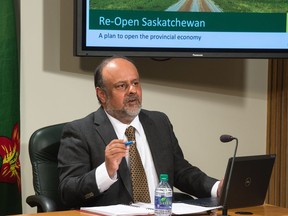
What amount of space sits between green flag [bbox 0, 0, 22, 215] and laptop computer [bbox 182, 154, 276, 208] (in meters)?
1.32

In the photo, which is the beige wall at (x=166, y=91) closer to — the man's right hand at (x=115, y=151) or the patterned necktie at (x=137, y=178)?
the patterned necktie at (x=137, y=178)

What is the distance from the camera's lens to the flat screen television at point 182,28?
4219 mm

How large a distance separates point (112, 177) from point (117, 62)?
715 mm

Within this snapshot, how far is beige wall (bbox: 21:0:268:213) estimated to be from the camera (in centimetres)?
422

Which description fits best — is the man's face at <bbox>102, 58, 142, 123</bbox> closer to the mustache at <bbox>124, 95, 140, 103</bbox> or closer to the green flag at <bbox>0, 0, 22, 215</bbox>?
the mustache at <bbox>124, 95, 140, 103</bbox>

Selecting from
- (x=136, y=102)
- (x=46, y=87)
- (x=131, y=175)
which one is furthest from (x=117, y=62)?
(x=46, y=87)

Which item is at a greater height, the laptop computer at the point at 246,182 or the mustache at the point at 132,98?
the mustache at the point at 132,98

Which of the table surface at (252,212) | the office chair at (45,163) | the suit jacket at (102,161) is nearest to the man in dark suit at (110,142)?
the suit jacket at (102,161)

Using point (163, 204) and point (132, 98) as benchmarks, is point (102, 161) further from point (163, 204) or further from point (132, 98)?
point (163, 204)

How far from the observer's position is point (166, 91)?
4633 millimetres

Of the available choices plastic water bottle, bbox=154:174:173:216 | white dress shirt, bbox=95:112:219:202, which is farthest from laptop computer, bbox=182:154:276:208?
white dress shirt, bbox=95:112:219:202

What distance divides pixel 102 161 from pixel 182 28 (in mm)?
1338

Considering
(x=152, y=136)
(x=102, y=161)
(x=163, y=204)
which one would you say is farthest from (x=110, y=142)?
(x=163, y=204)

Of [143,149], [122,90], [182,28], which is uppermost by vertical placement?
[182,28]
